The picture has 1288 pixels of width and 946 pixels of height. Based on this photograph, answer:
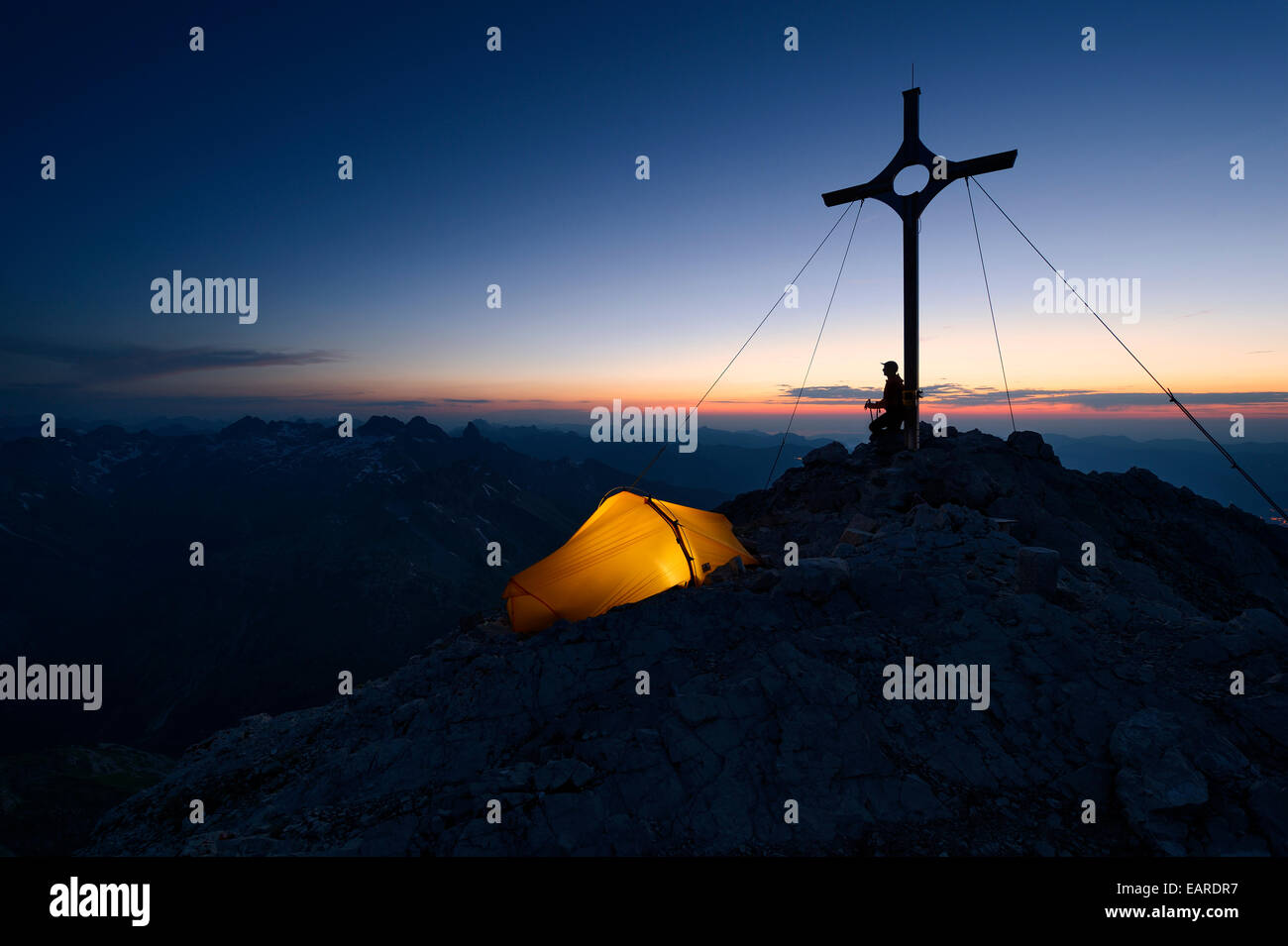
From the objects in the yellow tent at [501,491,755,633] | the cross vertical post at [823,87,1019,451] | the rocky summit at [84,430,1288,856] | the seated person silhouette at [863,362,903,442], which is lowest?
the rocky summit at [84,430,1288,856]

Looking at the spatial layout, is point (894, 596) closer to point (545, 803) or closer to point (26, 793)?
point (545, 803)

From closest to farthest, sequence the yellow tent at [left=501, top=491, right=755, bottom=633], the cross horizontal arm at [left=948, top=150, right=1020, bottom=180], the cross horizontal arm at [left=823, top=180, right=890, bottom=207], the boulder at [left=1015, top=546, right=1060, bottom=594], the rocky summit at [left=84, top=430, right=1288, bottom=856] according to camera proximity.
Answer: the rocky summit at [left=84, top=430, right=1288, bottom=856], the boulder at [left=1015, top=546, right=1060, bottom=594], the yellow tent at [left=501, top=491, right=755, bottom=633], the cross horizontal arm at [left=948, top=150, right=1020, bottom=180], the cross horizontal arm at [left=823, top=180, right=890, bottom=207]

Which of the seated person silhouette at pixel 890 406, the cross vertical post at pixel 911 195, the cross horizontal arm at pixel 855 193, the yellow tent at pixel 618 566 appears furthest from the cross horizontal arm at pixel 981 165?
the yellow tent at pixel 618 566

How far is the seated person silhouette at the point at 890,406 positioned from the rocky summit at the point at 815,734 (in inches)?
319

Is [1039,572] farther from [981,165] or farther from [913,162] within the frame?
[913,162]

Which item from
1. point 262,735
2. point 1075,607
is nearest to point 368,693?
point 262,735

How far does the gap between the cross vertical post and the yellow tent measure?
1021 cm

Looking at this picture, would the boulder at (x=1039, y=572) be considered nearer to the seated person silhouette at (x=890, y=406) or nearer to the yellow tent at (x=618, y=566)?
the yellow tent at (x=618, y=566)

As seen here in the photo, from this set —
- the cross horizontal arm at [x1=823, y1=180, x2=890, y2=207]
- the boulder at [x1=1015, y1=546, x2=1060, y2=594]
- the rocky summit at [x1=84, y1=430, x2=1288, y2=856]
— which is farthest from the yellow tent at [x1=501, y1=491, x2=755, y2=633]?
the cross horizontal arm at [x1=823, y1=180, x2=890, y2=207]

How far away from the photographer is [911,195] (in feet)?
65.6

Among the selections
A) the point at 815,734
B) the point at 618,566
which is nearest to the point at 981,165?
the point at 618,566

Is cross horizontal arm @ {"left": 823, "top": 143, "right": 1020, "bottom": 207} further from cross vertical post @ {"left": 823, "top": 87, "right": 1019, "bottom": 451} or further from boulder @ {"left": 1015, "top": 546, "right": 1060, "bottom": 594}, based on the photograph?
boulder @ {"left": 1015, "top": 546, "right": 1060, "bottom": 594}

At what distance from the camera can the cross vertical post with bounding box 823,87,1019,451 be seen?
19406 mm
